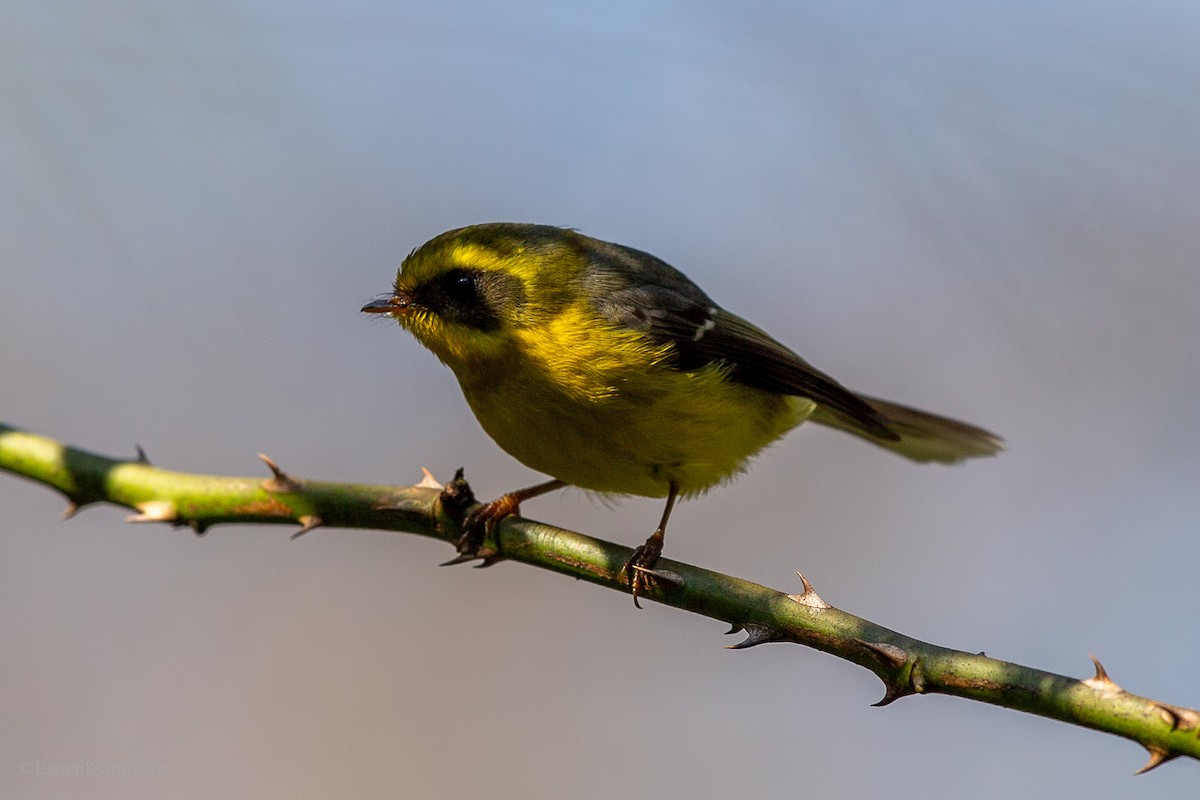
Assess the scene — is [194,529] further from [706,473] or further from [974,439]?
[974,439]

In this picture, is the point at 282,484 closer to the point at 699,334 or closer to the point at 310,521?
the point at 310,521

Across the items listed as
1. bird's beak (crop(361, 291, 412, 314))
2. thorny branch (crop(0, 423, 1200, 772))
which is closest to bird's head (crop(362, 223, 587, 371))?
bird's beak (crop(361, 291, 412, 314))

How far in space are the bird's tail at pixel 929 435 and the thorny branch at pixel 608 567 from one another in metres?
2.67

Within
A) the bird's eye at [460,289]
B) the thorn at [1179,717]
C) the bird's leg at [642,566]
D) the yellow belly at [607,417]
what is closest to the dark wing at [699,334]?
the yellow belly at [607,417]

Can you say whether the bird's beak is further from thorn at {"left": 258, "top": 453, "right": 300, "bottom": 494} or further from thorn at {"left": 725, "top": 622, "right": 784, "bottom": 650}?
thorn at {"left": 725, "top": 622, "right": 784, "bottom": 650}

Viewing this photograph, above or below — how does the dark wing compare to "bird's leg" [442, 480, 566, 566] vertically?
above

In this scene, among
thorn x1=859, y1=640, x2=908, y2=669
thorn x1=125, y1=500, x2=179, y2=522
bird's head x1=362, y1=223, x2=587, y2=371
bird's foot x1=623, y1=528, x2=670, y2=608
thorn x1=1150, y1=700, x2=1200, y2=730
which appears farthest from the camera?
bird's head x1=362, y1=223, x2=587, y2=371

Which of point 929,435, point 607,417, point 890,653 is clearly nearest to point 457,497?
point 607,417

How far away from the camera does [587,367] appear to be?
13.2 feet

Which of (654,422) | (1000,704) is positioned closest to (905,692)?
(1000,704)

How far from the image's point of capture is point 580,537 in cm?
310

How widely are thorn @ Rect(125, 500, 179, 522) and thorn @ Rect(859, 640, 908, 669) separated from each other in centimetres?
174

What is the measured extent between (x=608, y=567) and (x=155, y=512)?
1.18 m

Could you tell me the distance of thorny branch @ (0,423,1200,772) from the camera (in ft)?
7.61
